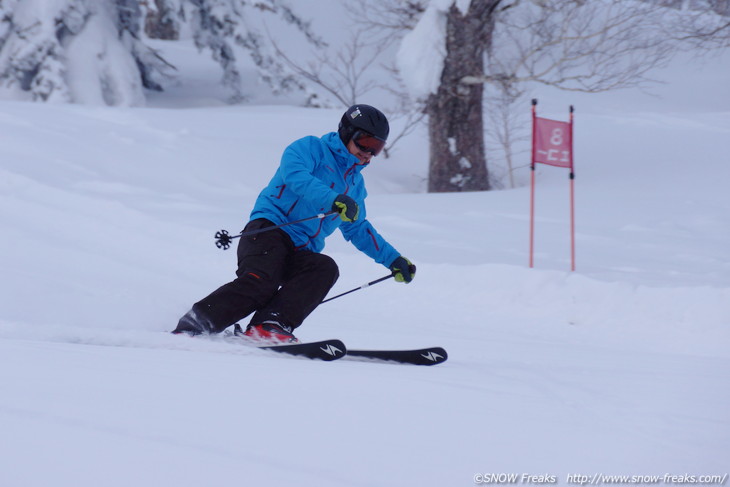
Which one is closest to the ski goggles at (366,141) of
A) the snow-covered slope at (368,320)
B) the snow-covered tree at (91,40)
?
the snow-covered slope at (368,320)

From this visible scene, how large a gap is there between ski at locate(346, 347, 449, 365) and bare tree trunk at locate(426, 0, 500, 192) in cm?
866

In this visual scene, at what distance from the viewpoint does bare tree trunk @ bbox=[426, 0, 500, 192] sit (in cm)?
1216

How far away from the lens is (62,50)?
1492 centimetres

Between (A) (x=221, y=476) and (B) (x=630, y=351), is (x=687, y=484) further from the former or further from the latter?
(B) (x=630, y=351)

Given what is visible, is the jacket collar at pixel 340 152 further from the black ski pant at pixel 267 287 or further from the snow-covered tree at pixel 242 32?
the snow-covered tree at pixel 242 32

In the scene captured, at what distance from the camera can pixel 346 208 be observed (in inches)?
155

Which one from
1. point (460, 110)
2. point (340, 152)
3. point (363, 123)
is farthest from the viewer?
point (460, 110)

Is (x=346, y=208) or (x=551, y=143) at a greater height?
(x=551, y=143)

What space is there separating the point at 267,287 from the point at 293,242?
1.14ft

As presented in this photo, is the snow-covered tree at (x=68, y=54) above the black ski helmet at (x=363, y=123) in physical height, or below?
above

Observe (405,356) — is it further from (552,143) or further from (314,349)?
(552,143)

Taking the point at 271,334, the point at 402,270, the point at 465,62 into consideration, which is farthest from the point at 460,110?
the point at 271,334

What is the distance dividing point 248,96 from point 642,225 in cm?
1272

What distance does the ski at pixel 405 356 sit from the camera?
4312 millimetres
